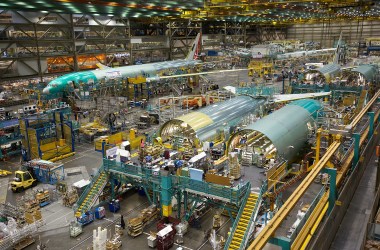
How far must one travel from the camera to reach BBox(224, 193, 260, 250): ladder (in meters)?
17.5

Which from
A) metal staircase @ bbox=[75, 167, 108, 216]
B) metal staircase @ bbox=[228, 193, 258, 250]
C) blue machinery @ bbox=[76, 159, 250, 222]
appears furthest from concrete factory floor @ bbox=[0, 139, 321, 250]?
blue machinery @ bbox=[76, 159, 250, 222]

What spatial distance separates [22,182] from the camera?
27406 millimetres

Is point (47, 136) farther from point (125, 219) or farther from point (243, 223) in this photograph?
point (243, 223)

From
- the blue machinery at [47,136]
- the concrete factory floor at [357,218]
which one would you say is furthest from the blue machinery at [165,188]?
the blue machinery at [47,136]

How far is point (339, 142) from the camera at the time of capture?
884 inches

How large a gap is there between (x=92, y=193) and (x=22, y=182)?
744cm

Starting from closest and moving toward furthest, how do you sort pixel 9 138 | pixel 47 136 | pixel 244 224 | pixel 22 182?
pixel 244 224 → pixel 22 182 → pixel 9 138 → pixel 47 136

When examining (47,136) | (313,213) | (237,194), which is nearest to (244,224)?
(237,194)

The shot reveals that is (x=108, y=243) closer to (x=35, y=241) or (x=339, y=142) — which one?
(x=35, y=241)

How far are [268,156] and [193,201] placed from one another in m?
6.33

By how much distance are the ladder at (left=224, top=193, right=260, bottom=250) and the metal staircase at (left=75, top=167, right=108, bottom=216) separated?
33.9 ft

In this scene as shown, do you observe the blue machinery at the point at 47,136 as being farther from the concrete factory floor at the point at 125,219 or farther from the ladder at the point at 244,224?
the ladder at the point at 244,224

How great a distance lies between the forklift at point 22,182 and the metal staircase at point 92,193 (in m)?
6.73

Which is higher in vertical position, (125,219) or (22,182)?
(22,182)
